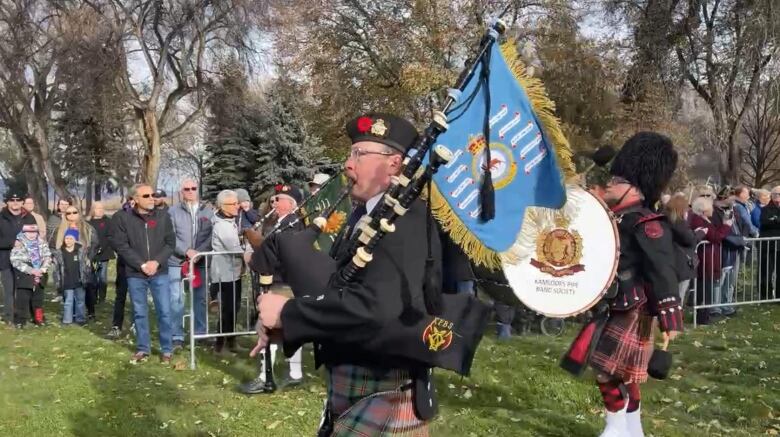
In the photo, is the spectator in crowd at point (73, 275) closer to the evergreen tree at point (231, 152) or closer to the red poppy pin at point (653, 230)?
the red poppy pin at point (653, 230)

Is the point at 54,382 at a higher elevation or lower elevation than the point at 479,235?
lower

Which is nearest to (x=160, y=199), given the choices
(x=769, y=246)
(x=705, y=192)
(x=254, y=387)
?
(x=254, y=387)

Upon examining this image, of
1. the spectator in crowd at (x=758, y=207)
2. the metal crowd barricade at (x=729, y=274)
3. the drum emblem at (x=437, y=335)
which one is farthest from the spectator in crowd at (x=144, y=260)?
the spectator in crowd at (x=758, y=207)

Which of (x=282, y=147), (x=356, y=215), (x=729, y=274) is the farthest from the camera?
(x=282, y=147)

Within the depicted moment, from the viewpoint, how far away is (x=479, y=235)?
134 inches

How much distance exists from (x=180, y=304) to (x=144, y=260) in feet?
4.30

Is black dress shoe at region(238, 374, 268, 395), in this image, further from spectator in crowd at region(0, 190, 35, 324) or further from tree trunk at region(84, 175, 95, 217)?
tree trunk at region(84, 175, 95, 217)

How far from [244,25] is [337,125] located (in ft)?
14.5

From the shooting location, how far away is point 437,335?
7.43 ft

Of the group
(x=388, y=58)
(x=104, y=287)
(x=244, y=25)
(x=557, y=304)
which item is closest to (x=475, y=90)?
(x=557, y=304)

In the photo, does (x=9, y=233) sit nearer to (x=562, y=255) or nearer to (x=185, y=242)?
(x=185, y=242)

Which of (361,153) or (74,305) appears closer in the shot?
(361,153)

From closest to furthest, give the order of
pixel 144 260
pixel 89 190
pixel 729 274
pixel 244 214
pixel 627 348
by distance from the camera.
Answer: pixel 627 348 → pixel 144 260 → pixel 244 214 → pixel 729 274 → pixel 89 190

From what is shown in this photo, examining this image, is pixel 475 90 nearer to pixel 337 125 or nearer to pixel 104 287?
pixel 104 287
